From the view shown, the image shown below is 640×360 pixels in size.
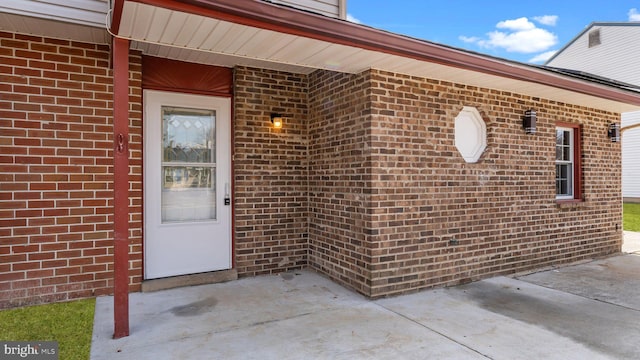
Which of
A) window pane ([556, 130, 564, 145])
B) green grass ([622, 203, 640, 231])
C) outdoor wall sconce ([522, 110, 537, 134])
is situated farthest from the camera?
green grass ([622, 203, 640, 231])

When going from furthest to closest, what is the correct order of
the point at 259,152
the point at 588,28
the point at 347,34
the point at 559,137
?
the point at 588,28 < the point at 559,137 < the point at 259,152 < the point at 347,34

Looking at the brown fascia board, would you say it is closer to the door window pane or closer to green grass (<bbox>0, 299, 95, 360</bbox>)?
the door window pane

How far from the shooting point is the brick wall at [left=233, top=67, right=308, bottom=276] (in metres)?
5.20

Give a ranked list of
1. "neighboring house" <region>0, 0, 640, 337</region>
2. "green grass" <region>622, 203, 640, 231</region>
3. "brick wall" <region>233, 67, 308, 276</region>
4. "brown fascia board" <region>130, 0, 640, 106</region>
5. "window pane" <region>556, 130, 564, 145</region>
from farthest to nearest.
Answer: "green grass" <region>622, 203, 640, 231</region>
"window pane" <region>556, 130, 564, 145</region>
"brick wall" <region>233, 67, 308, 276</region>
"neighboring house" <region>0, 0, 640, 337</region>
"brown fascia board" <region>130, 0, 640, 106</region>

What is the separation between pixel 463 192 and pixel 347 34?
273 cm

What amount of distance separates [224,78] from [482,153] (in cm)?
358

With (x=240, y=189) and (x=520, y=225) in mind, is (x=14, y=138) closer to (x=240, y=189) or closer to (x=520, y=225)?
(x=240, y=189)

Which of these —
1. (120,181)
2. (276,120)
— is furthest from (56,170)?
(276,120)

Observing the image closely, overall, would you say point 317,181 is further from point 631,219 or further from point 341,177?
point 631,219

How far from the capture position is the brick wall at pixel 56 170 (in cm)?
398

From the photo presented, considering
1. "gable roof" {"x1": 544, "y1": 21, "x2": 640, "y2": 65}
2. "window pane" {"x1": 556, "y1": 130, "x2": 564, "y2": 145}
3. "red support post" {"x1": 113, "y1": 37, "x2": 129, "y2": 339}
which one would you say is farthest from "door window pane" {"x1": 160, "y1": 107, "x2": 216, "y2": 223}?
"gable roof" {"x1": 544, "y1": 21, "x2": 640, "y2": 65}

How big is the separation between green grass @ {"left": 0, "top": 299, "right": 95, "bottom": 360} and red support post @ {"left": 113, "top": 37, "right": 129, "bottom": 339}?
0.32 metres

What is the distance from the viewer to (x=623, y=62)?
16.8 metres

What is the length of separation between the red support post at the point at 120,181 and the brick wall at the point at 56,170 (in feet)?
3.97
